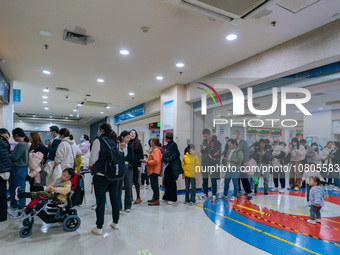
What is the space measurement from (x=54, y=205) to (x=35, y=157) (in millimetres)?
1202

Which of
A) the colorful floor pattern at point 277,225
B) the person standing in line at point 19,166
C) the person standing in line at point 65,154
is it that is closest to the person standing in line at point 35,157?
the person standing in line at point 19,166

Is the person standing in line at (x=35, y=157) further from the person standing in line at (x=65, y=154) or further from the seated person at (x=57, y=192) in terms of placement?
the seated person at (x=57, y=192)

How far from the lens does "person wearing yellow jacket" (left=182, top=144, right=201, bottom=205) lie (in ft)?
15.1

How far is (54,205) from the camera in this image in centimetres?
307

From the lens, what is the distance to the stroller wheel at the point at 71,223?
3.04 metres

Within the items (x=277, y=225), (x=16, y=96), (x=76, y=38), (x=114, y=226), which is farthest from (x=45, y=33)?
(x=277, y=225)

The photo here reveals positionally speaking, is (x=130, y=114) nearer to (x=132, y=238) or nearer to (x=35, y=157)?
(x=35, y=157)

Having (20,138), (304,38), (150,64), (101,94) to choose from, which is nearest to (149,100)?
(101,94)

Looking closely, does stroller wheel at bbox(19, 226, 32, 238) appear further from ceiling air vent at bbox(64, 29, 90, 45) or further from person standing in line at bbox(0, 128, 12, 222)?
ceiling air vent at bbox(64, 29, 90, 45)

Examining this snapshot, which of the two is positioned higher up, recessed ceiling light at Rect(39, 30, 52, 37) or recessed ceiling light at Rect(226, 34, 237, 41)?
recessed ceiling light at Rect(39, 30, 52, 37)

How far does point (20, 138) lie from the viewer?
3762mm

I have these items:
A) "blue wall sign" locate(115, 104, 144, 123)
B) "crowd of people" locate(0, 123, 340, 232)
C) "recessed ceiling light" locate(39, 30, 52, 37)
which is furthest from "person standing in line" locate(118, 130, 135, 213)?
"blue wall sign" locate(115, 104, 144, 123)

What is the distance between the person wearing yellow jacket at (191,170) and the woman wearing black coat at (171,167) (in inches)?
5.8

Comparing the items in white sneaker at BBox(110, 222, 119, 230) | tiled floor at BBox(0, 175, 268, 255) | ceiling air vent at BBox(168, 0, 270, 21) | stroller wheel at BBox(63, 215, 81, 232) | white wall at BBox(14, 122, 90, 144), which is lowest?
tiled floor at BBox(0, 175, 268, 255)
